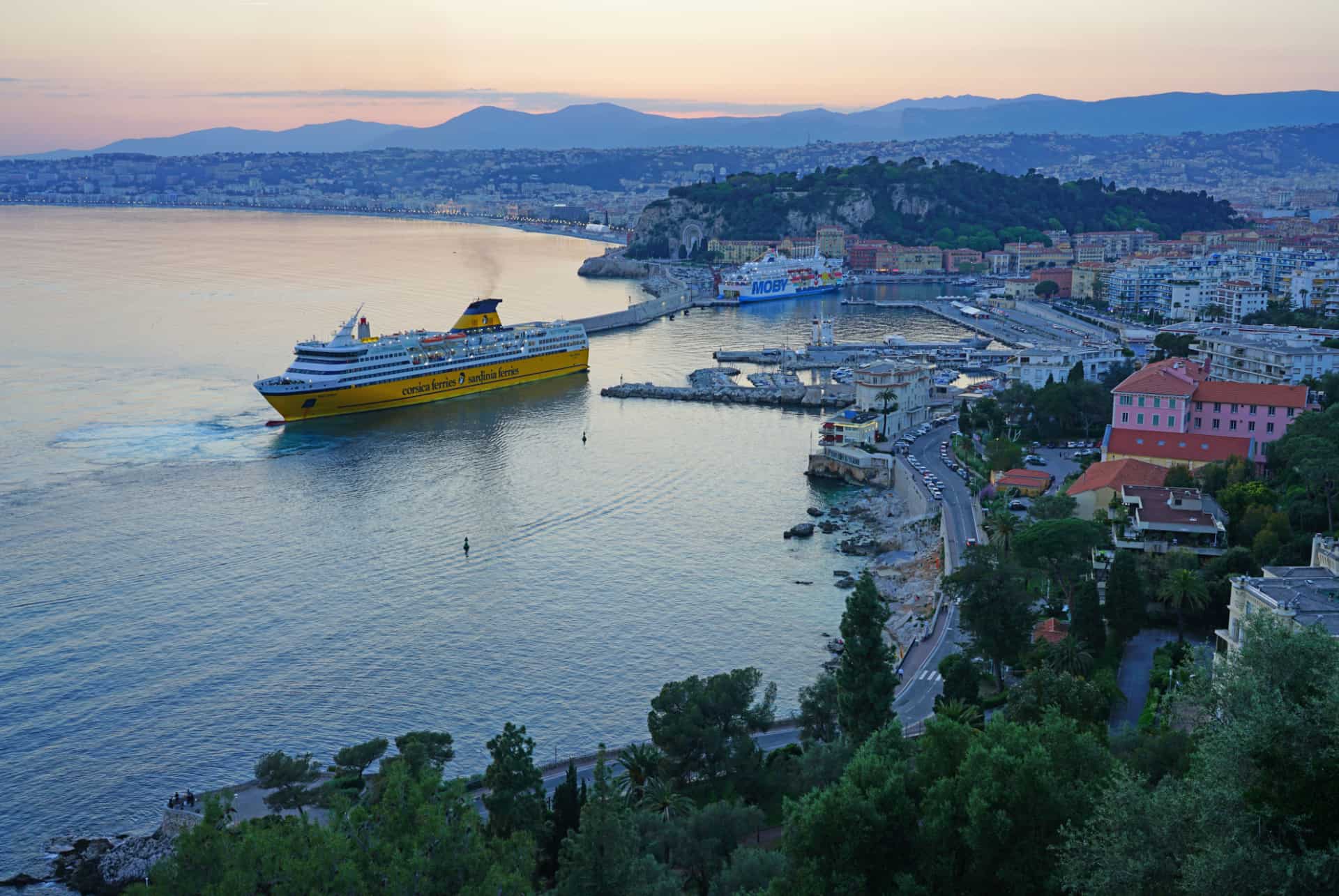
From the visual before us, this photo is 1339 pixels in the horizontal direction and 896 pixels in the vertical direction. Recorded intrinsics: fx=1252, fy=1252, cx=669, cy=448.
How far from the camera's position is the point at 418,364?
20.5 m

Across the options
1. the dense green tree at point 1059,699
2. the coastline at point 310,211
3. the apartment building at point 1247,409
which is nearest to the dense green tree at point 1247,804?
the dense green tree at point 1059,699

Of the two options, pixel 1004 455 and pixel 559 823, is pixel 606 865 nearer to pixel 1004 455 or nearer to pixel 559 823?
pixel 559 823

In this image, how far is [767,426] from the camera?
61.1ft

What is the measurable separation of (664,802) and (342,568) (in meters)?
5.91

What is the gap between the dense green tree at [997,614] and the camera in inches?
328

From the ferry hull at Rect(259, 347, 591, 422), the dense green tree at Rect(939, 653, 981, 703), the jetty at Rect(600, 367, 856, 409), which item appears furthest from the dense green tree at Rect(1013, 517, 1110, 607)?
the ferry hull at Rect(259, 347, 591, 422)

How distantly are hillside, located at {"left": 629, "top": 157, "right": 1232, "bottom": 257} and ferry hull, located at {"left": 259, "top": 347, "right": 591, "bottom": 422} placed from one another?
25.8 meters

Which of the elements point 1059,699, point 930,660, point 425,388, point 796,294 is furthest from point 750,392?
point 796,294

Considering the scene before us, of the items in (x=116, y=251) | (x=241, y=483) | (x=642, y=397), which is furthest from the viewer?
(x=116, y=251)

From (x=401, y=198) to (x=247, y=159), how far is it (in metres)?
29.9

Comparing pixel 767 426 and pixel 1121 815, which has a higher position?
pixel 1121 815

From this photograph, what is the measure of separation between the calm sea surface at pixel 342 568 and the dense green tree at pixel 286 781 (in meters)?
0.81

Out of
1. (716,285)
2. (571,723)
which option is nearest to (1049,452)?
(571,723)

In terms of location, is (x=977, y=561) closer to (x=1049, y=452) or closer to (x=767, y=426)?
(x=1049, y=452)
